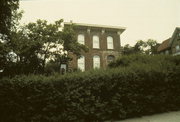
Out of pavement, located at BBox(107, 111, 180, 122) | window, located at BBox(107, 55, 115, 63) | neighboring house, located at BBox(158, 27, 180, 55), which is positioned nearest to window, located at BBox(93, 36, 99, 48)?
window, located at BBox(107, 55, 115, 63)

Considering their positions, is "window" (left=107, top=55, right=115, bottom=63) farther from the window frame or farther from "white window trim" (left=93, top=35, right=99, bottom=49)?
"white window trim" (left=93, top=35, right=99, bottom=49)

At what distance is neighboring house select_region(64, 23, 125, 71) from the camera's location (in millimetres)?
26453

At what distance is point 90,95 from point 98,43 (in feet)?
69.2

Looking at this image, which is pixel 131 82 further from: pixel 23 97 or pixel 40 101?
pixel 23 97

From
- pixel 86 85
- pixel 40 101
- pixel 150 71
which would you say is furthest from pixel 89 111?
pixel 150 71

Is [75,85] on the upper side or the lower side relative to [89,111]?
upper

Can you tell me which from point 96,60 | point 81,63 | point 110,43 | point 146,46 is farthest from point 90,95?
point 146,46

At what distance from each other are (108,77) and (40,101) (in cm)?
325

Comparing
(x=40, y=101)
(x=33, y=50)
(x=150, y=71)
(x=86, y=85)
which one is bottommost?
(x=40, y=101)

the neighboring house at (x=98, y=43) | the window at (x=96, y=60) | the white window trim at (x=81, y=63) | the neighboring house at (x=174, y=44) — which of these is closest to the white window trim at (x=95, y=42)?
the neighboring house at (x=98, y=43)

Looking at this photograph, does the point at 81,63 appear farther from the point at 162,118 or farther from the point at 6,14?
the point at 162,118

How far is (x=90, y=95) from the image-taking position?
7.35 metres

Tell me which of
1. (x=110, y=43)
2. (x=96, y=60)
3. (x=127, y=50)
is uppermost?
(x=127, y=50)

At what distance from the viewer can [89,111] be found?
7156 mm
